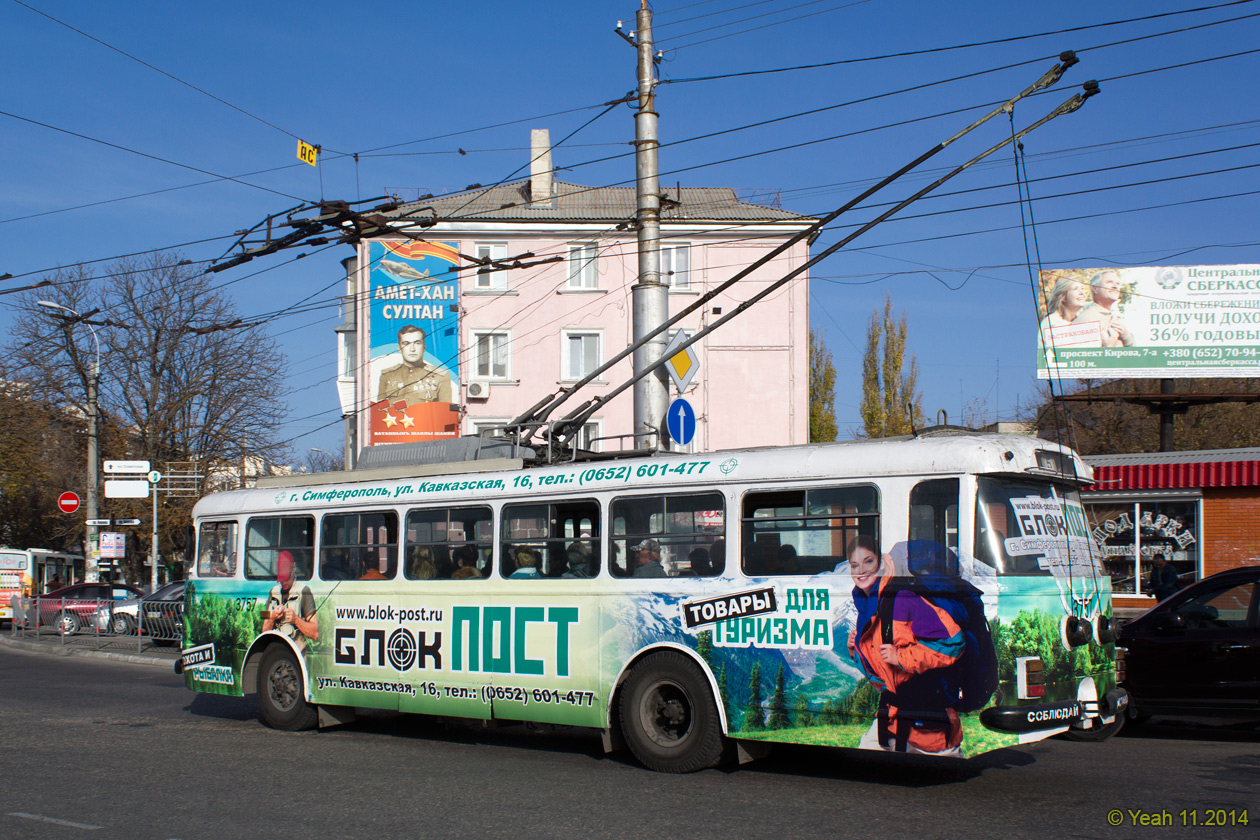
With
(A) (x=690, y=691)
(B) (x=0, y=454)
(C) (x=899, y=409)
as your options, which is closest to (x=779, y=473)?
(A) (x=690, y=691)

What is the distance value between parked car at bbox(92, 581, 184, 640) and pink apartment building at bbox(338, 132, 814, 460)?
10.1 m

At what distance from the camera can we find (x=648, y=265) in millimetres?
13648

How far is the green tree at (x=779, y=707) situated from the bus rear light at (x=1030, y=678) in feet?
5.46

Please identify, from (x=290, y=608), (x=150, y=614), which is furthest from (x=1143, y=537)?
(x=150, y=614)

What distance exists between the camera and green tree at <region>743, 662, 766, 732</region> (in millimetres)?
8156

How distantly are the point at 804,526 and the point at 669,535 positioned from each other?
4.00 ft

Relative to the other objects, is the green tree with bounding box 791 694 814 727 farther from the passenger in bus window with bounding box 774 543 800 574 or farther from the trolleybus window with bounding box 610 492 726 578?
the trolleybus window with bounding box 610 492 726 578

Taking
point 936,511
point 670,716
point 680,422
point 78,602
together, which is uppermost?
point 680,422

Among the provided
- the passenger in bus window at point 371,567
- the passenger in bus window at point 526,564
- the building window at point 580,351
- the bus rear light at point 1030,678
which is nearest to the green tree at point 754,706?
the bus rear light at point 1030,678

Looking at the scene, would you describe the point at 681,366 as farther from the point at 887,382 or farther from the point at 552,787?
the point at 887,382

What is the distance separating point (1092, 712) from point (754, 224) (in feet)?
96.9

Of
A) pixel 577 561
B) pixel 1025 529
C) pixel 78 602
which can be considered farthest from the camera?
pixel 78 602

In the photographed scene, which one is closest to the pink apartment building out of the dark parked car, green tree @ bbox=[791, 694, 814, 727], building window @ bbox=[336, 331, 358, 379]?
building window @ bbox=[336, 331, 358, 379]

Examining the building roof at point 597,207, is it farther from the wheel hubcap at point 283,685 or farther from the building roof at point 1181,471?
the wheel hubcap at point 283,685
